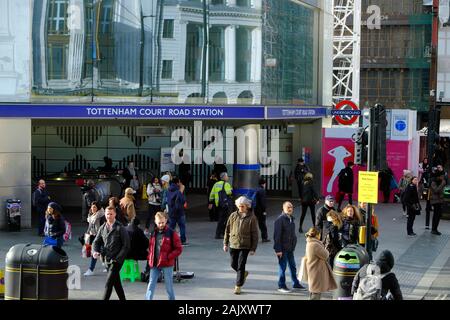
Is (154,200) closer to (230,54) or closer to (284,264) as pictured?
(230,54)

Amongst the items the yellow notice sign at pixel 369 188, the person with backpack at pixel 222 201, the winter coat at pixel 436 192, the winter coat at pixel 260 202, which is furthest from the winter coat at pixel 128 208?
the winter coat at pixel 436 192

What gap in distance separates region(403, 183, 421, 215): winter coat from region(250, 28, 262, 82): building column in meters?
5.49

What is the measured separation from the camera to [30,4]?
25.3 meters

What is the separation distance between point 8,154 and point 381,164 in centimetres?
1054

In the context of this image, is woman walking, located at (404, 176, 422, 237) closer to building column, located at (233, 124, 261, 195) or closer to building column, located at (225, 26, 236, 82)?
building column, located at (233, 124, 261, 195)

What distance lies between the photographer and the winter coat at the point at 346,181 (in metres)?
30.0

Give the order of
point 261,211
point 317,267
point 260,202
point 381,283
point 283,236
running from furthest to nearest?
point 260,202, point 261,211, point 283,236, point 317,267, point 381,283

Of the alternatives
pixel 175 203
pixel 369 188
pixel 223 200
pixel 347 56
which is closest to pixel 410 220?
pixel 223 200

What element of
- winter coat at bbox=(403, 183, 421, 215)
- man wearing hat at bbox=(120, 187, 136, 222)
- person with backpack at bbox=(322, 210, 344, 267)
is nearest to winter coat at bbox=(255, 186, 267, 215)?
winter coat at bbox=(403, 183, 421, 215)

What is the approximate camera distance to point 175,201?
71.9 ft

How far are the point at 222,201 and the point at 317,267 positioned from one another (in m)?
8.58

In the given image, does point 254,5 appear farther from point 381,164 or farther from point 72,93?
point 381,164

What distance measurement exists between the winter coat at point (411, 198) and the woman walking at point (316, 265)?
9.68 metres
